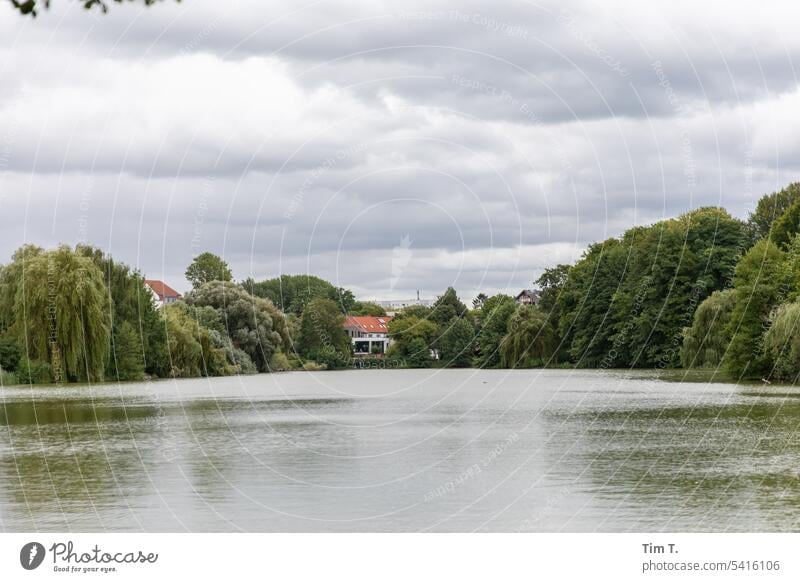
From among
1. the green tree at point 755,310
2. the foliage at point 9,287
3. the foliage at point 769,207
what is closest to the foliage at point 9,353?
the foliage at point 9,287

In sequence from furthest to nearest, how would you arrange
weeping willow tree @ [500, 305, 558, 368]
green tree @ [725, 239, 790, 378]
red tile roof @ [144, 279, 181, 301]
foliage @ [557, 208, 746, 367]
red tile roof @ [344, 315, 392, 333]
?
1. red tile roof @ [144, 279, 181, 301]
2. red tile roof @ [344, 315, 392, 333]
3. weeping willow tree @ [500, 305, 558, 368]
4. foliage @ [557, 208, 746, 367]
5. green tree @ [725, 239, 790, 378]

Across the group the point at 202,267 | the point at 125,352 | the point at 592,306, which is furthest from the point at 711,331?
the point at 202,267

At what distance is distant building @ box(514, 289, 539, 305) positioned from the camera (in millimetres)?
108750

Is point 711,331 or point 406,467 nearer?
point 406,467

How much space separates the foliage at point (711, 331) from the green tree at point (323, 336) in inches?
1704

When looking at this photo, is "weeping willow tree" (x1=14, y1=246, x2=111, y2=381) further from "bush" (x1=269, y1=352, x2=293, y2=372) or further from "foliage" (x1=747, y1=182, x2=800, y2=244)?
"foliage" (x1=747, y1=182, x2=800, y2=244)

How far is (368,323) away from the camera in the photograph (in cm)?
12925

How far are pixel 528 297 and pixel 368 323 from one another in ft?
62.3

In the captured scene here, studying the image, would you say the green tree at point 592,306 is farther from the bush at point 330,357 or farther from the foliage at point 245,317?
the foliage at point 245,317

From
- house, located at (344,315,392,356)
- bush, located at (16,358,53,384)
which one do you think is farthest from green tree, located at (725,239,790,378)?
house, located at (344,315,392,356)

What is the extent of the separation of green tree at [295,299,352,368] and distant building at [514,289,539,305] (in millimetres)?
17972

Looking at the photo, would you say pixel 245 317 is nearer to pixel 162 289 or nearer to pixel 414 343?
pixel 414 343
